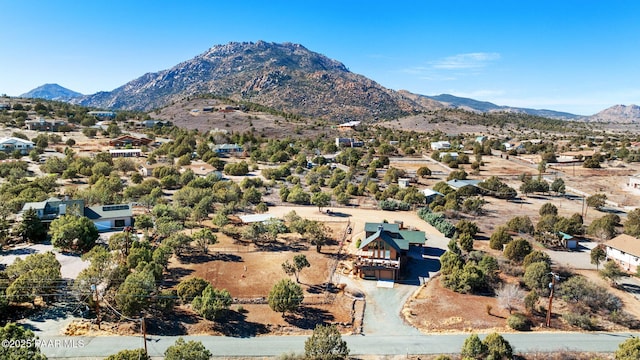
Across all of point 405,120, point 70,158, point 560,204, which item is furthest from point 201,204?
point 405,120

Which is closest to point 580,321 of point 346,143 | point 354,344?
point 354,344

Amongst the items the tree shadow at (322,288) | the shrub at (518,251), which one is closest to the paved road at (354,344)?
the tree shadow at (322,288)

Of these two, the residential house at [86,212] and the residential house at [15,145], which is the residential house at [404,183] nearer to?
the residential house at [86,212]

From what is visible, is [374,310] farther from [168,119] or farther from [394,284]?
[168,119]

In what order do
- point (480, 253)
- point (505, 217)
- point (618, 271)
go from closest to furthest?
point (618, 271)
point (480, 253)
point (505, 217)

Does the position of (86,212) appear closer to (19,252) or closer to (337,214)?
(19,252)

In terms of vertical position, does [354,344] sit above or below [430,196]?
below
